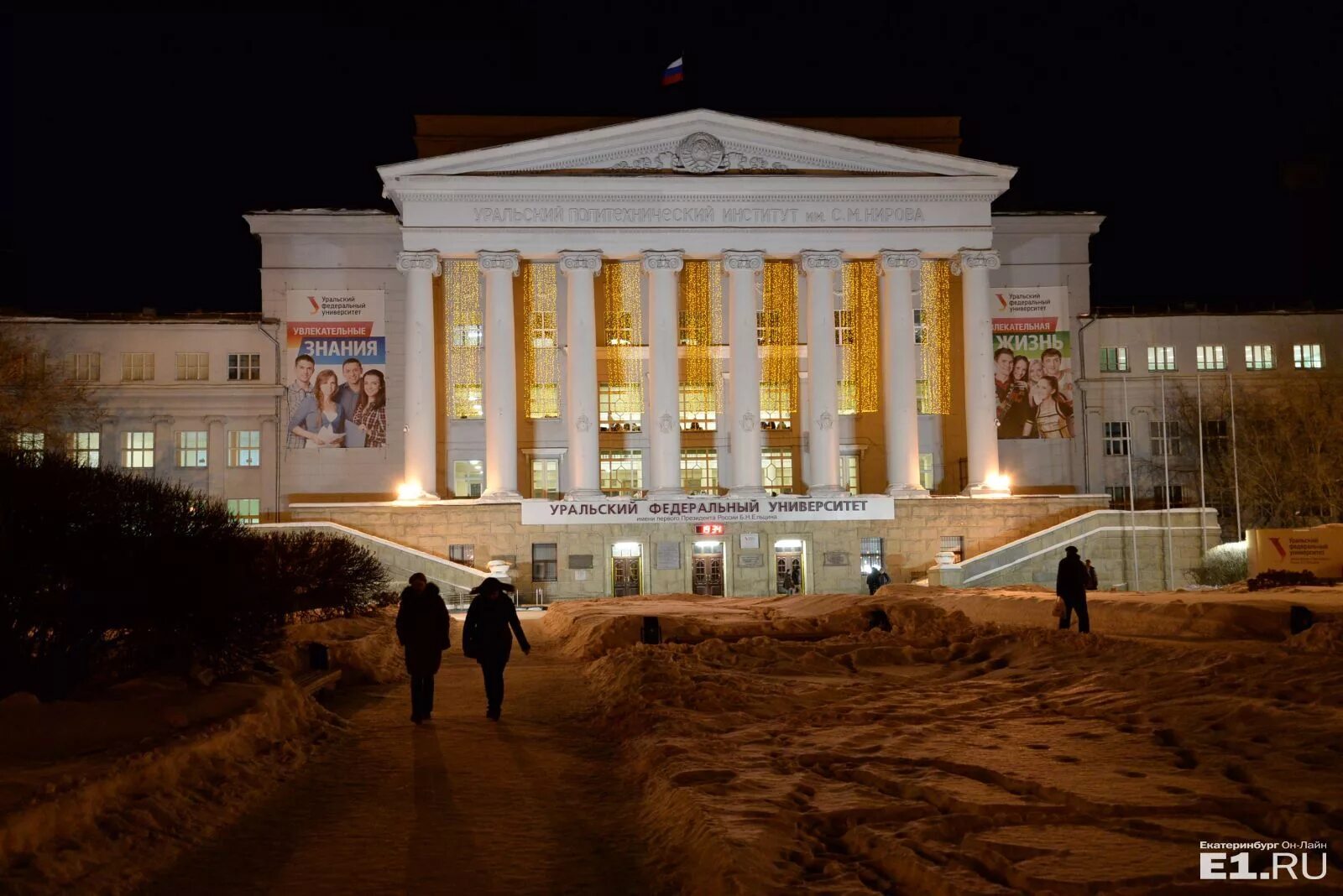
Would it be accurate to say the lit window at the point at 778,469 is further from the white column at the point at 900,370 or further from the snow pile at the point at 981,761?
the snow pile at the point at 981,761

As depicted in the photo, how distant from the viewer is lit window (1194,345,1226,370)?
57.2 metres

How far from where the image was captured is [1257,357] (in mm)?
57469

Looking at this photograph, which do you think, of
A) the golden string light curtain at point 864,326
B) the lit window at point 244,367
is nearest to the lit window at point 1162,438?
the golden string light curtain at point 864,326

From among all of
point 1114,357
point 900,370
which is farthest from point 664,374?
point 1114,357

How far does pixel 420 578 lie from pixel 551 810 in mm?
5458

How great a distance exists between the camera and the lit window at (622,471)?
54719 millimetres

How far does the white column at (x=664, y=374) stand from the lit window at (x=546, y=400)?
4.65m

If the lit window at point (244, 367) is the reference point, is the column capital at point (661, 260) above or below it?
above

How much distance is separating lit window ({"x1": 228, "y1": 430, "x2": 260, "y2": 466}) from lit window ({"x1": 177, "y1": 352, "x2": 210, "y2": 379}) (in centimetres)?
294

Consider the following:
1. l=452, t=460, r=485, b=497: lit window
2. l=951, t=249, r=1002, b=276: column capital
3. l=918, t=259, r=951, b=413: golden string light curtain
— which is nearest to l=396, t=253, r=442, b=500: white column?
l=452, t=460, r=485, b=497: lit window

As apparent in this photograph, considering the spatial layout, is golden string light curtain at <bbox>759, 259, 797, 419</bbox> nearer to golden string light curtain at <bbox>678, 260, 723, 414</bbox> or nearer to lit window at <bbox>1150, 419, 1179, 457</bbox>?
golden string light curtain at <bbox>678, 260, 723, 414</bbox>

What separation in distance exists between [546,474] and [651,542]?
27.0ft

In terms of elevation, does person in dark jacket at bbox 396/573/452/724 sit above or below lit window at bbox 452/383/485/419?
below

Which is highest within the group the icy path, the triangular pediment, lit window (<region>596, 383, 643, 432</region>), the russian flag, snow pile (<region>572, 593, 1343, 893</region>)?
the russian flag
